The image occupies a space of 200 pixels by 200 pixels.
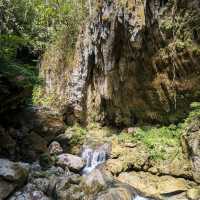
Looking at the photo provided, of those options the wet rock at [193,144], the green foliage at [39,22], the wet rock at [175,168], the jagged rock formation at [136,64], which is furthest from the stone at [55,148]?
the green foliage at [39,22]

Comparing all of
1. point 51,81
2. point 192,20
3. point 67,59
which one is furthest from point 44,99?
point 192,20

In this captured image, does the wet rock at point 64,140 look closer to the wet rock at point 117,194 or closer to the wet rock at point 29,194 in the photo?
the wet rock at point 29,194

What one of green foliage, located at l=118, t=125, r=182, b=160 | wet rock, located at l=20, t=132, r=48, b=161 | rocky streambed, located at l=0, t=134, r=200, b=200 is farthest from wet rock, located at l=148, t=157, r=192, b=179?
wet rock, located at l=20, t=132, r=48, b=161

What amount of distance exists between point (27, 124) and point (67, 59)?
5.46m

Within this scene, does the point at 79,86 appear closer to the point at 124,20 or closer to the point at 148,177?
→ the point at 124,20

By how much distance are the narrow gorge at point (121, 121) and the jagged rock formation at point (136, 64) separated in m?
0.04

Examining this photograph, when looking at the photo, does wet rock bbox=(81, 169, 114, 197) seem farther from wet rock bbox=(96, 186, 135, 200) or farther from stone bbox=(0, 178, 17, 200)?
stone bbox=(0, 178, 17, 200)

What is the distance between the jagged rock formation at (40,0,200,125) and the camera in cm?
967

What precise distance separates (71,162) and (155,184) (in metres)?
2.99

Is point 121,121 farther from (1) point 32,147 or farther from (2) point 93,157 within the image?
(1) point 32,147

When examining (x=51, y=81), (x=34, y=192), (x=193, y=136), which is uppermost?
(x=51, y=81)

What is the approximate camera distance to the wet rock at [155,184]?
7.92 metres

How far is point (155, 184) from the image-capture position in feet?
27.6

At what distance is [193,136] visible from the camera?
28.6ft
